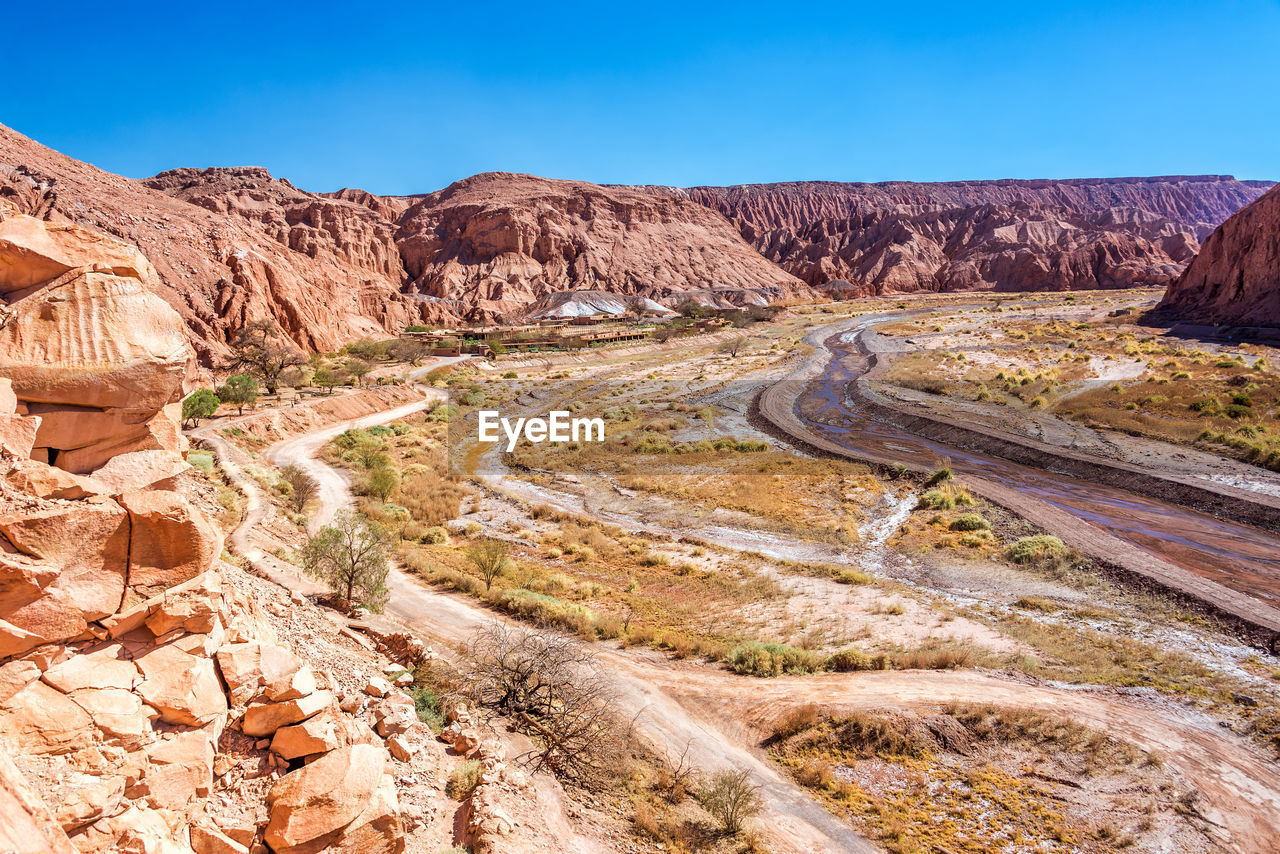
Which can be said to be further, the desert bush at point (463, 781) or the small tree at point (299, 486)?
the small tree at point (299, 486)

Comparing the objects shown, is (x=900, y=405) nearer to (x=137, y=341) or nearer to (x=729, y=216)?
(x=137, y=341)

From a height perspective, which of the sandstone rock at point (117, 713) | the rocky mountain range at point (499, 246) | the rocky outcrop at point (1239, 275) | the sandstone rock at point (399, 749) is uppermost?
the rocky mountain range at point (499, 246)

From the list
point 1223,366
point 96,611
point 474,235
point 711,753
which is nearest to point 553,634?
point 711,753

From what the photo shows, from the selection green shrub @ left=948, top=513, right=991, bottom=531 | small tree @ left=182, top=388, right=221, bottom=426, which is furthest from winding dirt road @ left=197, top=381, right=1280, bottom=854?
small tree @ left=182, top=388, right=221, bottom=426

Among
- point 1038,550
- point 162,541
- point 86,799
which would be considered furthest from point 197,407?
point 1038,550

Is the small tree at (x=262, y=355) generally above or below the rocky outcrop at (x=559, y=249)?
below

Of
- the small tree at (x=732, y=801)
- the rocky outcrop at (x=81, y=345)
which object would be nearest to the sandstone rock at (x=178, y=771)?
the rocky outcrop at (x=81, y=345)

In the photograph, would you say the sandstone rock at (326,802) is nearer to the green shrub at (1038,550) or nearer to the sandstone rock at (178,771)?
the sandstone rock at (178,771)
